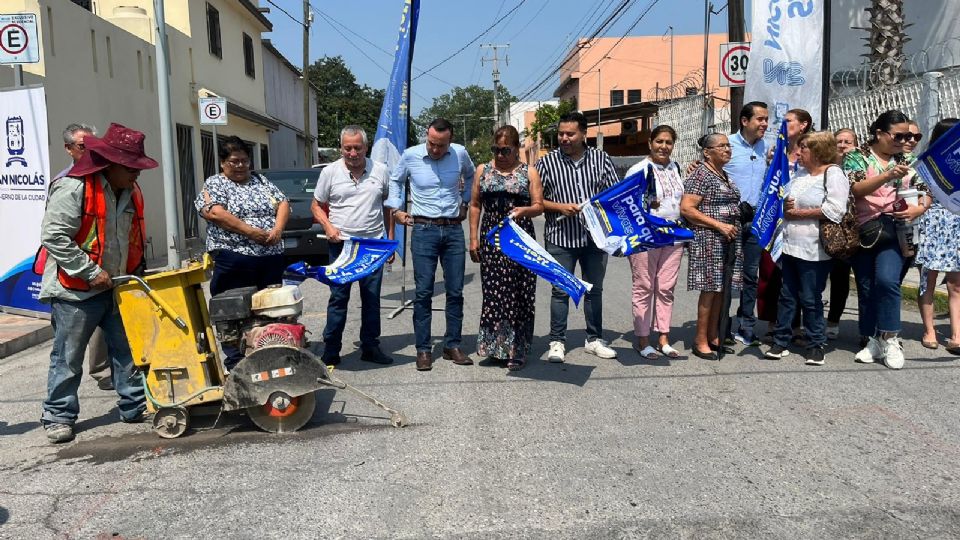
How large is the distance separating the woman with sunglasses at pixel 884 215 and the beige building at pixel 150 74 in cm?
948

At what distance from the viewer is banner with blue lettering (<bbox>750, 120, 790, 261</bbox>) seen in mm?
5961

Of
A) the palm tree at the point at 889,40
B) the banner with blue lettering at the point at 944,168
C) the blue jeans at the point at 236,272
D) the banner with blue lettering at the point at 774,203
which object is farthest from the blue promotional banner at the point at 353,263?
the palm tree at the point at 889,40

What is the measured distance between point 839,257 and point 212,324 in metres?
4.53

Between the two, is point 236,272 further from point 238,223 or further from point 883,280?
point 883,280

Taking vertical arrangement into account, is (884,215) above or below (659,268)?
above

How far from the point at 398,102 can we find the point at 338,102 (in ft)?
176

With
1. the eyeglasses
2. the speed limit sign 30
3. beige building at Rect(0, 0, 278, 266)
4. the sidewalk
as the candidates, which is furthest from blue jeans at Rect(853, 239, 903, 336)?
beige building at Rect(0, 0, 278, 266)

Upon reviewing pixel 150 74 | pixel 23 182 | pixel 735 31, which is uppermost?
pixel 150 74

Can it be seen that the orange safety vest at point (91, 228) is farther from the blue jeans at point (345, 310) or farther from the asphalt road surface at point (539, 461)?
the blue jeans at point (345, 310)

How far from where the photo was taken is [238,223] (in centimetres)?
529

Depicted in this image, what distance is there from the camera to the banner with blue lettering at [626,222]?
5.85 metres

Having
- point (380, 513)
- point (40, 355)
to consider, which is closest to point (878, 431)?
point (380, 513)

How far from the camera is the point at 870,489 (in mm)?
3705

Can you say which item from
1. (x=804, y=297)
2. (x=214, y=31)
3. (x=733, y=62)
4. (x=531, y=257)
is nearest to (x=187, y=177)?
(x=214, y=31)
